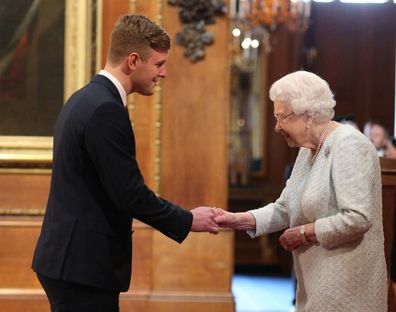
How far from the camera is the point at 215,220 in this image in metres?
3.97

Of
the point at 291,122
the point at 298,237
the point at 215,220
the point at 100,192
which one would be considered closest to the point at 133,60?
the point at 100,192

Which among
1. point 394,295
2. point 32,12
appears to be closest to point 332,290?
point 394,295

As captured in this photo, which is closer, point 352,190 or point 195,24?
point 352,190

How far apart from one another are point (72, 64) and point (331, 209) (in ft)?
9.36

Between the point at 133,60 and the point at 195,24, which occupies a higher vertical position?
the point at 195,24

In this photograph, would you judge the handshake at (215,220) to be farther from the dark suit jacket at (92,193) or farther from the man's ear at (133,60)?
the man's ear at (133,60)

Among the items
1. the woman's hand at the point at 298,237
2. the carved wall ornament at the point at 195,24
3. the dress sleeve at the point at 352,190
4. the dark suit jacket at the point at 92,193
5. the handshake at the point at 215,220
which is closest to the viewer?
the dark suit jacket at the point at 92,193

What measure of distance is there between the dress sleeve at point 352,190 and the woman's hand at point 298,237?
2.0 inches

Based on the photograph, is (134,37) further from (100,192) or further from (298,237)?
(298,237)

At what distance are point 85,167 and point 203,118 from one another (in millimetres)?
2554

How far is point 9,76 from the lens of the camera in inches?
236

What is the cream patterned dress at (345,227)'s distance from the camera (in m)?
3.47

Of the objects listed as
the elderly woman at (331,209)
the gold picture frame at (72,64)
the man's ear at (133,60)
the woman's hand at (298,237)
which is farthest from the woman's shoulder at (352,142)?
the gold picture frame at (72,64)

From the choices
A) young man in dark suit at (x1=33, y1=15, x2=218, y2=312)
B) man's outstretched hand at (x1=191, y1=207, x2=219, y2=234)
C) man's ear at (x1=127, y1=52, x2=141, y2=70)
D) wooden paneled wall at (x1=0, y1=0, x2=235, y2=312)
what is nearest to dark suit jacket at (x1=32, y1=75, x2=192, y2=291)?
young man in dark suit at (x1=33, y1=15, x2=218, y2=312)
